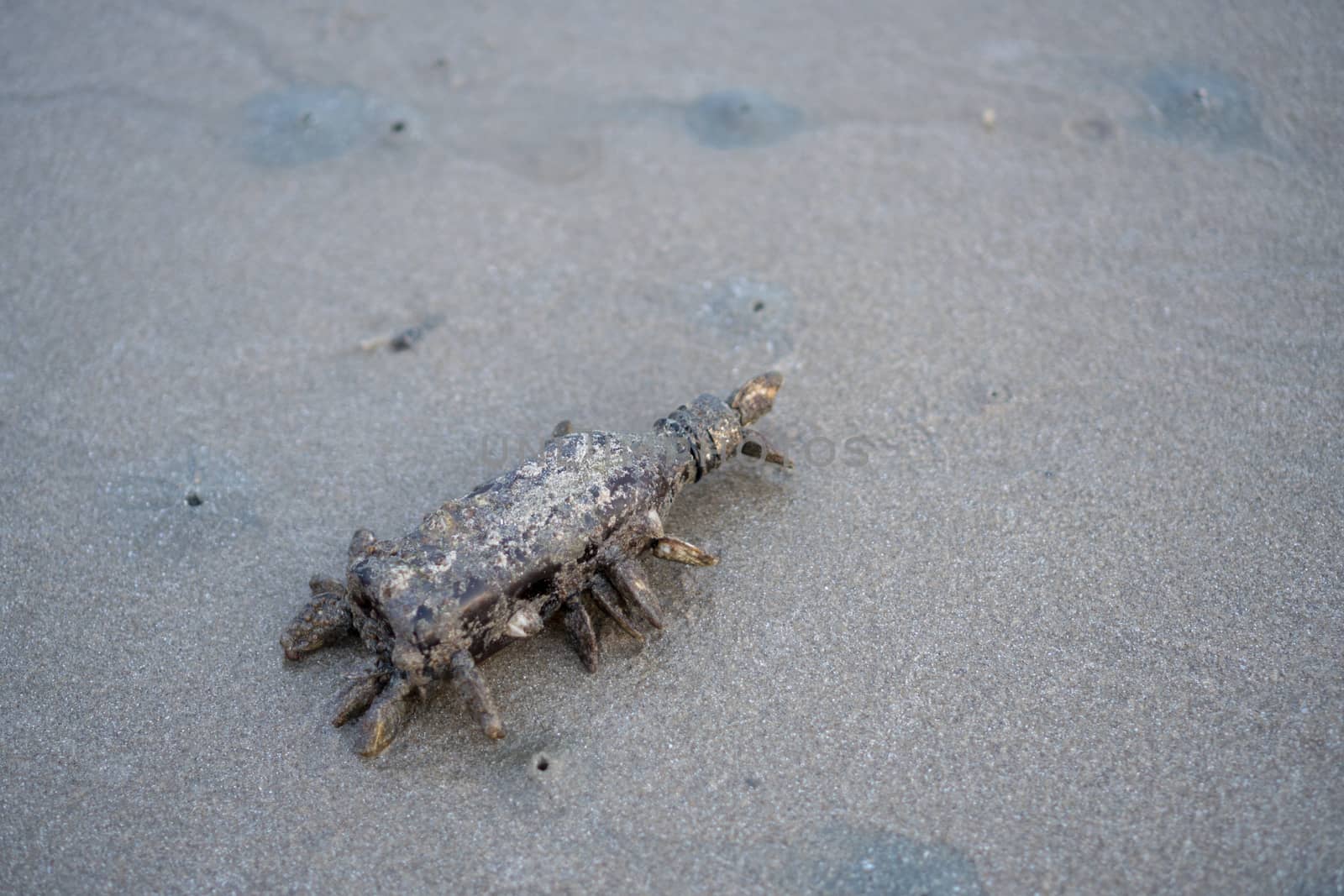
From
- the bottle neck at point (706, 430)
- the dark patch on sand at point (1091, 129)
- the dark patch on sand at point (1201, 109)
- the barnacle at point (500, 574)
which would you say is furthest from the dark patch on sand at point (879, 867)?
the dark patch on sand at point (1201, 109)

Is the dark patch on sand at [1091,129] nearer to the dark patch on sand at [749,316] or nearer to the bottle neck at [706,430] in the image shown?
the dark patch on sand at [749,316]

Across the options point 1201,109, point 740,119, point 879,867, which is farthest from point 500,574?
point 1201,109

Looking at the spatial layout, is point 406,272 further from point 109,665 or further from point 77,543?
point 109,665

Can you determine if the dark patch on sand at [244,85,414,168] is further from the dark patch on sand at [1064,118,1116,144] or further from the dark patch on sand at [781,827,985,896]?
the dark patch on sand at [781,827,985,896]

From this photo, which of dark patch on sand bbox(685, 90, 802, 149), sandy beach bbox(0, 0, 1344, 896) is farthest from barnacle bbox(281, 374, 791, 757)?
dark patch on sand bbox(685, 90, 802, 149)

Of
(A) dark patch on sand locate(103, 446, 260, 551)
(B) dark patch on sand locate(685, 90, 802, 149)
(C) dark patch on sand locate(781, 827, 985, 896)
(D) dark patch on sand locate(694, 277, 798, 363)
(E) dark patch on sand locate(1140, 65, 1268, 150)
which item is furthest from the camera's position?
(B) dark patch on sand locate(685, 90, 802, 149)

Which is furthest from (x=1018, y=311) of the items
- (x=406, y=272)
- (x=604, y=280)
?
(x=406, y=272)

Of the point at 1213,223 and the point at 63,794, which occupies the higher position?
the point at 1213,223
